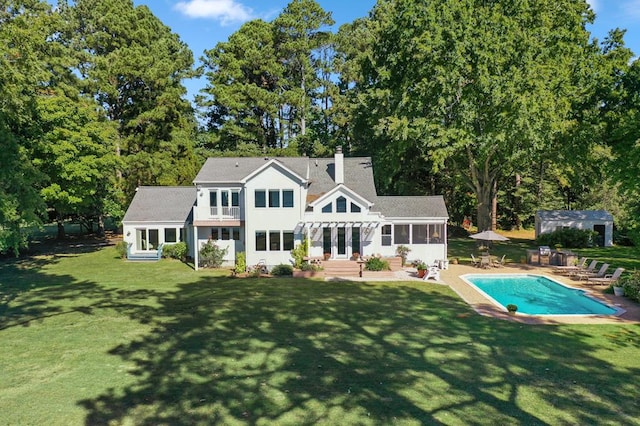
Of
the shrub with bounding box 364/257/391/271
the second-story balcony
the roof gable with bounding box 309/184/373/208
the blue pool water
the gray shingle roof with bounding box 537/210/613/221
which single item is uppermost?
the roof gable with bounding box 309/184/373/208

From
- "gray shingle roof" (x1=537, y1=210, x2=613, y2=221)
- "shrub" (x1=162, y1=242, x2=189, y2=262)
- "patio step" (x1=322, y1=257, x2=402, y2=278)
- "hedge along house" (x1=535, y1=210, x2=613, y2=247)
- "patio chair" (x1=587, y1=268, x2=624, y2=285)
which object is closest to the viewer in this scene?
"patio chair" (x1=587, y1=268, x2=624, y2=285)

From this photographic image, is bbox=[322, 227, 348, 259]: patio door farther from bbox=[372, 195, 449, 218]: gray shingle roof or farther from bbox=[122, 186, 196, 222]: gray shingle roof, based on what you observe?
bbox=[122, 186, 196, 222]: gray shingle roof

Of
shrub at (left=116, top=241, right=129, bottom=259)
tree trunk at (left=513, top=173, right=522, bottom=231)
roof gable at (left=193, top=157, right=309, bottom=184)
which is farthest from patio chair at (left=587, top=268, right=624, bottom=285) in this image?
shrub at (left=116, top=241, right=129, bottom=259)

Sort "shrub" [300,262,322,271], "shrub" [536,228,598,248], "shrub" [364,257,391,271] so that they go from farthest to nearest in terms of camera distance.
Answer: "shrub" [536,228,598,248] → "shrub" [364,257,391,271] → "shrub" [300,262,322,271]

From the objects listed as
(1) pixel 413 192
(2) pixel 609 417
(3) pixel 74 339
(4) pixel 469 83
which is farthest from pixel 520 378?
(1) pixel 413 192

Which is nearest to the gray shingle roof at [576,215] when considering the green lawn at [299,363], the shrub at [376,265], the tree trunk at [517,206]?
the tree trunk at [517,206]

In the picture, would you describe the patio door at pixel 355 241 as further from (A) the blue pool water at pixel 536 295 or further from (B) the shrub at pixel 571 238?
(B) the shrub at pixel 571 238

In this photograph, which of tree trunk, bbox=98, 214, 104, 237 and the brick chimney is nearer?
the brick chimney

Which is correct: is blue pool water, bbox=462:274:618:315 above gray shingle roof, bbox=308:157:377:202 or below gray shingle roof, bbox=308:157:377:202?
below
